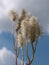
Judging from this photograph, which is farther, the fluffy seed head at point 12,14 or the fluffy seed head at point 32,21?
the fluffy seed head at point 12,14

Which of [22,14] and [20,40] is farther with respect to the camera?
[22,14]

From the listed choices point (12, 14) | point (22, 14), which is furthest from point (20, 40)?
point (12, 14)

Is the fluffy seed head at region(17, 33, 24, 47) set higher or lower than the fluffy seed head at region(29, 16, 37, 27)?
lower

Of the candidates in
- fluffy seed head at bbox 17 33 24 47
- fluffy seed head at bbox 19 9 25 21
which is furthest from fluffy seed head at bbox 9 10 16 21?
fluffy seed head at bbox 17 33 24 47

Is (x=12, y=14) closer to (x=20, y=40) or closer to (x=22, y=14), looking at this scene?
(x=22, y=14)

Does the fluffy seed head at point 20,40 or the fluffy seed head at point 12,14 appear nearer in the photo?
the fluffy seed head at point 20,40

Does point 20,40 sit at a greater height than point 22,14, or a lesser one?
lesser

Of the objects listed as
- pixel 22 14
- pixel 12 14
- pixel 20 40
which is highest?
pixel 22 14

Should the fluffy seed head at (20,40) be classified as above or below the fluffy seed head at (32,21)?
A: below

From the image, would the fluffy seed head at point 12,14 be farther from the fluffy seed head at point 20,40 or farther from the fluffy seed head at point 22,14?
the fluffy seed head at point 20,40

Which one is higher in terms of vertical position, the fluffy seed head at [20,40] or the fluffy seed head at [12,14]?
the fluffy seed head at [12,14]

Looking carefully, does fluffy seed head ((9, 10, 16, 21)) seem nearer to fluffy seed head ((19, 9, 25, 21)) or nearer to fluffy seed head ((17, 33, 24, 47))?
fluffy seed head ((19, 9, 25, 21))

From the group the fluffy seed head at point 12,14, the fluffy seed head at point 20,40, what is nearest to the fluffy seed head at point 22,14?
the fluffy seed head at point 12,14

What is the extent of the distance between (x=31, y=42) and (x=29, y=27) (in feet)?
3.44
